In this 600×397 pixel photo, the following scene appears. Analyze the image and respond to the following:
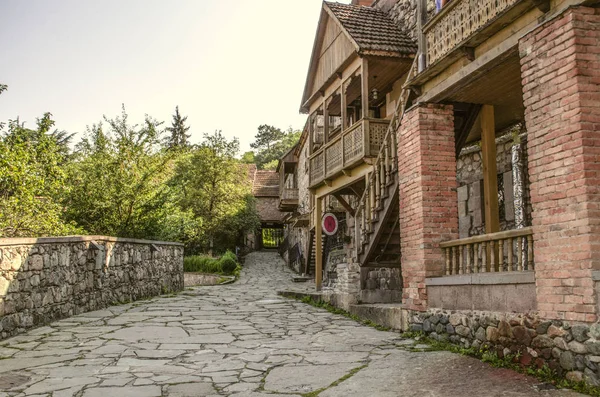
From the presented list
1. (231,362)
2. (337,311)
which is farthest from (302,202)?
(231,362)

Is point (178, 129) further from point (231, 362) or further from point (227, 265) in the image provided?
point (231, 362)

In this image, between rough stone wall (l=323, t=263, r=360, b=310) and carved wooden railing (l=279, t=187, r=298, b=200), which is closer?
rough stone wall (l=323, t=263, r=360, b=310)

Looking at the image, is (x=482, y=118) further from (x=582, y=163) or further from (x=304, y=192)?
(x=304, y=192)

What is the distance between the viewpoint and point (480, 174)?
11.0 m

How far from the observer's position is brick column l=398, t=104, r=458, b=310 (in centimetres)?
737

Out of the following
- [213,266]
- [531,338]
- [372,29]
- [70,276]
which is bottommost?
[531,338]

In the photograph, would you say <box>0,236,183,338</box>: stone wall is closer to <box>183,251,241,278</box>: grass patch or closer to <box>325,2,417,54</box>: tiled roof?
<box>325,2,417,54</box>: tiled roof

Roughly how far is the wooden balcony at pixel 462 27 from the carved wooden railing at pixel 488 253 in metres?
2.42

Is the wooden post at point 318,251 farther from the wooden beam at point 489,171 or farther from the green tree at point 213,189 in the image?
the green tree at point 213,189

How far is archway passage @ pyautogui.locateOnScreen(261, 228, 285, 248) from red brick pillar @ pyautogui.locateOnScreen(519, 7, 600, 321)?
132ft

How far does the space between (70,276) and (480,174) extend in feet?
28.2

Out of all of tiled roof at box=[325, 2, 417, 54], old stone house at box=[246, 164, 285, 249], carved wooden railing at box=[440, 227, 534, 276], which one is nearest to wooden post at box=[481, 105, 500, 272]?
carved wooden railing at box=[440, 227, 534, 276]

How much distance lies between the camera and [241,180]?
32156mm

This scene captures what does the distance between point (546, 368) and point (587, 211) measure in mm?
1544
